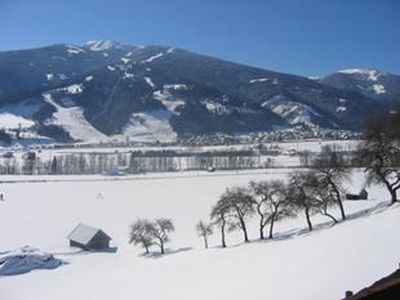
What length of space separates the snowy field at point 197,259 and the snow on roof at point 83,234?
148 cm

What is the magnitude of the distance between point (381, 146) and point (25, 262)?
3202 cm

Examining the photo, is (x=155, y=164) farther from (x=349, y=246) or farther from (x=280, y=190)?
(x=349, y=246)

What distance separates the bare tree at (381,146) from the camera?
141 ft

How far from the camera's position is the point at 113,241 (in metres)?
61.8

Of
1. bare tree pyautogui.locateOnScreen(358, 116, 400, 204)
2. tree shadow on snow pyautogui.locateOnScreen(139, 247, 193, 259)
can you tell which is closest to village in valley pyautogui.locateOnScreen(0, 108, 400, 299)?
bare tree pyautogui.locateOnScreen(358, 116, 400, 204)

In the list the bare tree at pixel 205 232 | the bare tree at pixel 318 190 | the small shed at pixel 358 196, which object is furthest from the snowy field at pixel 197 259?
the small shed at pixel 358 196

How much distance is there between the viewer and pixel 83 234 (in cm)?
5953

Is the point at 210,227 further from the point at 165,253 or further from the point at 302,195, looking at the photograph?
the point at 302,195

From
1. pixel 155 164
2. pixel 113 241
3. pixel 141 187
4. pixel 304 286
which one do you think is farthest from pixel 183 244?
pixel 155 164

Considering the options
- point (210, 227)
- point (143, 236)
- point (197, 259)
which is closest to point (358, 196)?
point (210, 227)

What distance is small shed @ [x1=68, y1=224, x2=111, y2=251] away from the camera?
58.5 m

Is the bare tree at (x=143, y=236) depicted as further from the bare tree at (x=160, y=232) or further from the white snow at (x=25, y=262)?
the white snow at (x=25, y=262)

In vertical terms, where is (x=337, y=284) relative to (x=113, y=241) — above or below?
above

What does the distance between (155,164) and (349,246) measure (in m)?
169
